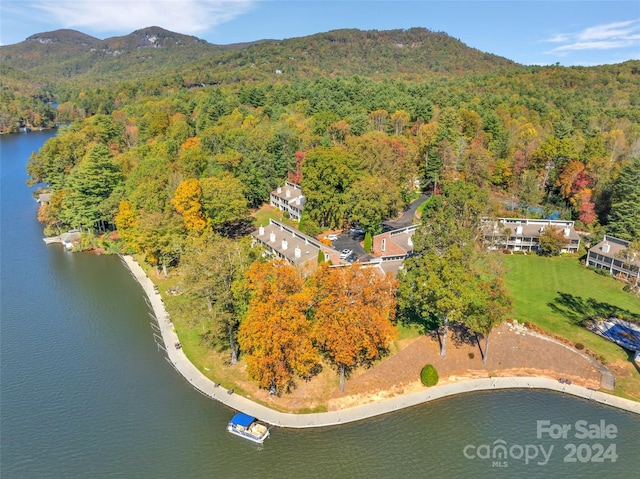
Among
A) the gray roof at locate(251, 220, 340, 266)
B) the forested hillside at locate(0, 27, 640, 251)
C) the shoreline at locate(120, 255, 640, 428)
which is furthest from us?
the forested hillside at locate(0, 27, 640, 251)

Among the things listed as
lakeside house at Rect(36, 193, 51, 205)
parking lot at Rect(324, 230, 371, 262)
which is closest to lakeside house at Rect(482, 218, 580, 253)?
parking lot at Rect(324, 230, 371, 262)

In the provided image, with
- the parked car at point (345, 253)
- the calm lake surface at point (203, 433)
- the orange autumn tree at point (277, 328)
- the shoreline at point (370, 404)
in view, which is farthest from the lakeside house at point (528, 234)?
the orange autumn tree at point (277, 328)

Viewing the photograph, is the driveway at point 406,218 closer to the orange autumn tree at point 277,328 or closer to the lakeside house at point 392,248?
the lakeside house at point 392,248

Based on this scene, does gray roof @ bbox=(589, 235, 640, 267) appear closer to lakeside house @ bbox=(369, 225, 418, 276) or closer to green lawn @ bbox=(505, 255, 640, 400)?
green lawn @ bbox=(505, 255, 640, 400)

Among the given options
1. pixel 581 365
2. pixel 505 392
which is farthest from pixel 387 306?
pixel 581 365

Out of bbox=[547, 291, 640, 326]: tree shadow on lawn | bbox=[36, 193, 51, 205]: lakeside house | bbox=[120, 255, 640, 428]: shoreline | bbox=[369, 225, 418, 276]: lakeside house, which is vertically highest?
bbox=[36, 193, 51, 205]: lakeside house

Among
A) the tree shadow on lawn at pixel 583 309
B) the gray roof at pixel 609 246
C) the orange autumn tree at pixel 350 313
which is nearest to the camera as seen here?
the orange autumn tree at pixel 350 313
